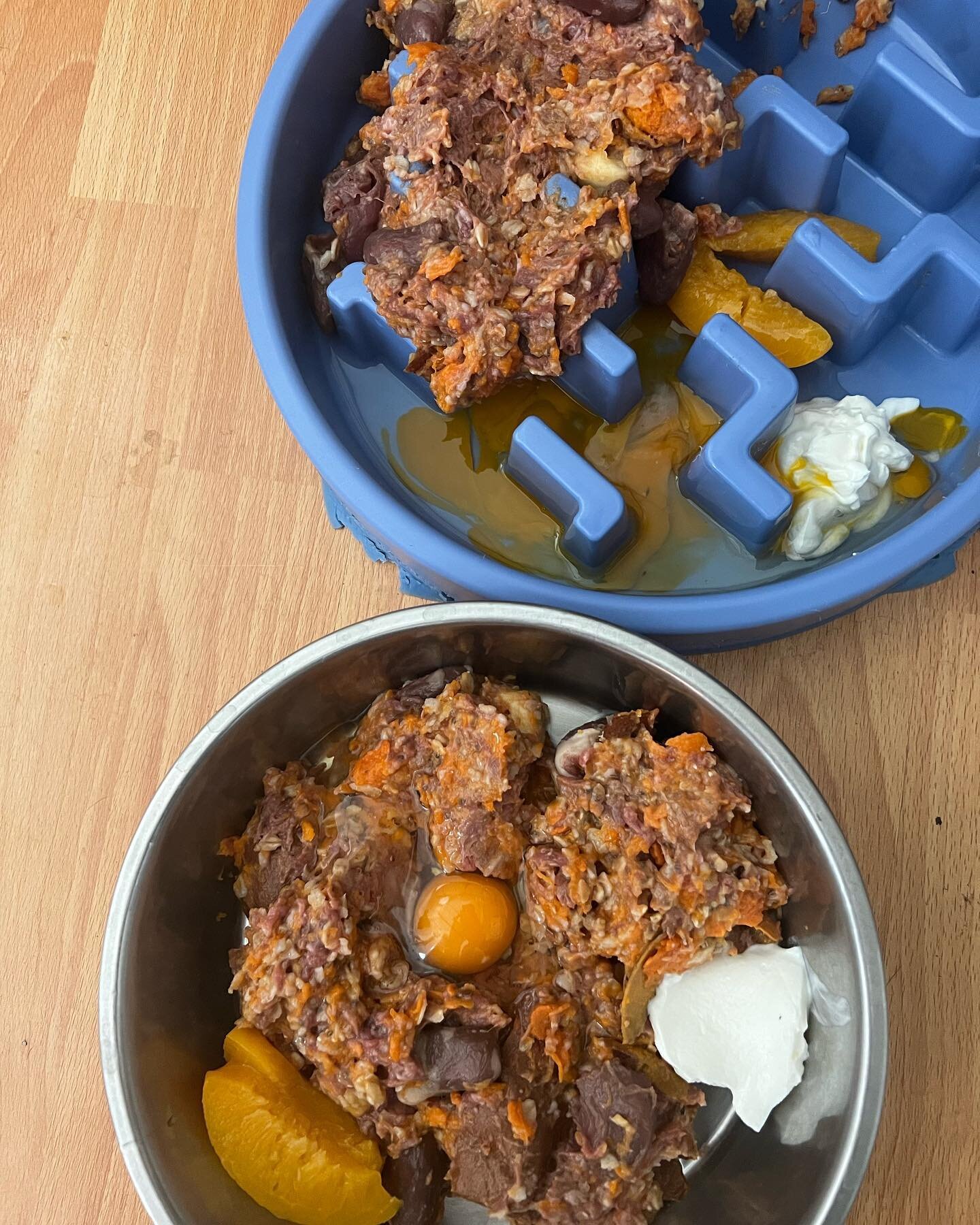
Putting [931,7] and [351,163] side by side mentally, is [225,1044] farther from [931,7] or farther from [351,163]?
[931,7]

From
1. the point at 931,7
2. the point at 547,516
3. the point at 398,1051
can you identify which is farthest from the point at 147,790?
the point at 931,7

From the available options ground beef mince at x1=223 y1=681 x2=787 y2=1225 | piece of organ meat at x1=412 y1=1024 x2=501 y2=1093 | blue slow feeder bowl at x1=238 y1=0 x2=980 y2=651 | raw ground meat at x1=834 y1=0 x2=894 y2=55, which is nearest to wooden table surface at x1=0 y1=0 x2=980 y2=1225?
blue slow feeder bowl at x1=238 y1=0 x2=980 y2=651

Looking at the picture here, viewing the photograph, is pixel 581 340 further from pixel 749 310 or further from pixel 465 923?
pixel 465 923

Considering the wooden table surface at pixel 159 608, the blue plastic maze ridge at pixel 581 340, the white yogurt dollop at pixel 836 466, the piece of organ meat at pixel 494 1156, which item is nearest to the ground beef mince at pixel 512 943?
the piece of organ meat at pixel 494 1156

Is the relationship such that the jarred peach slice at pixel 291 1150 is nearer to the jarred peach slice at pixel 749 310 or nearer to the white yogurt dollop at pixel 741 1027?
the white yogurt dollop at pixel 741 1027

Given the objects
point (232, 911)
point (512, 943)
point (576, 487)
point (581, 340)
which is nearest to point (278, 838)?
point (232, 911)

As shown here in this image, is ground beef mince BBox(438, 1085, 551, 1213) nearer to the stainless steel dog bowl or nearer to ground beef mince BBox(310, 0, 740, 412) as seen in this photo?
the stainless steel dog bowl
